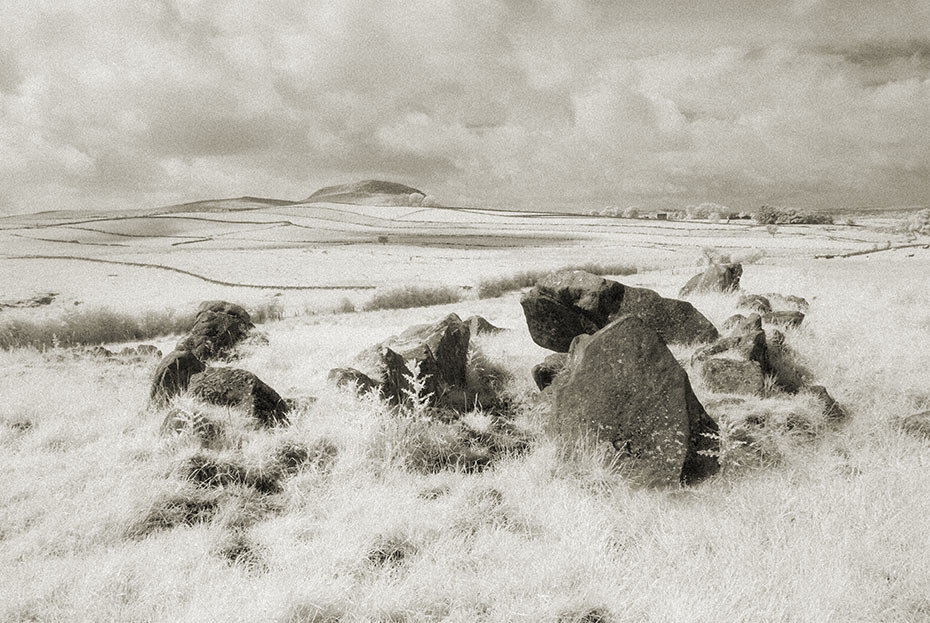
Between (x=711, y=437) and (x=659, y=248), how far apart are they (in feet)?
168

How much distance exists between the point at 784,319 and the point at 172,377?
13.3 metres

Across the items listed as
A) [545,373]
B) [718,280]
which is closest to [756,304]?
[718,280]

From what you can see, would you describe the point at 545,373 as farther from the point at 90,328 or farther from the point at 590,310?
the point at 90,328

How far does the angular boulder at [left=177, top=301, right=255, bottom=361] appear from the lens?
14.0 metres

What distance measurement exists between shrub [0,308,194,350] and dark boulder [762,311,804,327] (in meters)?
21.3

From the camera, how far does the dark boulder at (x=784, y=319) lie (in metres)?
12.6

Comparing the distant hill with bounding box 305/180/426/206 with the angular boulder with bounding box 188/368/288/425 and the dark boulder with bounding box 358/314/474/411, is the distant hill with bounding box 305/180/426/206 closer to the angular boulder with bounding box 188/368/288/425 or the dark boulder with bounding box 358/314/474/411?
the dark boulder with bounding box 358/314/474/411

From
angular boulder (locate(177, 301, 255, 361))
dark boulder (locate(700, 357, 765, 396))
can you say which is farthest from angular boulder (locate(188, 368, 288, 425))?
dark boulder (locate(700, 357, 765, 396))

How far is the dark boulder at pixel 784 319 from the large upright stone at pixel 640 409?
7.50 m

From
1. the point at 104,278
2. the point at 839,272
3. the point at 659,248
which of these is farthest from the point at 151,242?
the point at 839,272

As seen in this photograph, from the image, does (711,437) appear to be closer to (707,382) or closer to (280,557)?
(707,382)

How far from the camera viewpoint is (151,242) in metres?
61.2

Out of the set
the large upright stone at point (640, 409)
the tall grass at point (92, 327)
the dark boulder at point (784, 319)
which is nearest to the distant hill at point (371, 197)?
the tall grass at point (92, 327)

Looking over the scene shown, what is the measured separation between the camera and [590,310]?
10617mm
